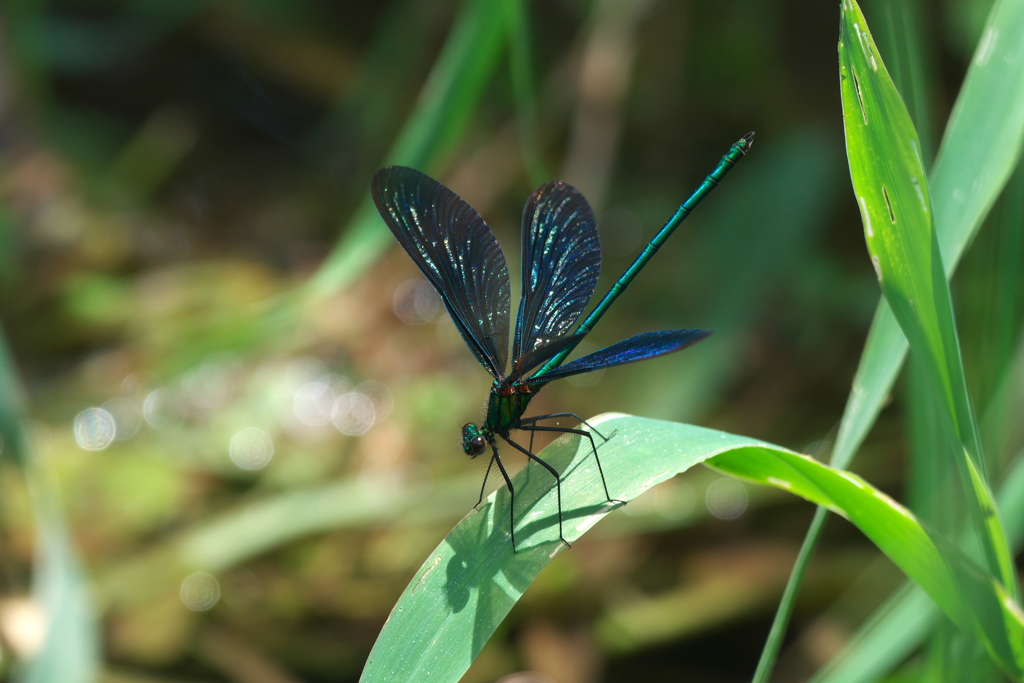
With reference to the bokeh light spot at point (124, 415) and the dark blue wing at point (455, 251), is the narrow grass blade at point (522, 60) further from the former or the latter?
the bokeh light spot at point (124, 415)

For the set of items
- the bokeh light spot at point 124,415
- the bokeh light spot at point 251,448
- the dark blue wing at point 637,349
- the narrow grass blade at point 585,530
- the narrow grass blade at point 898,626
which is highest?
the bokeh light spot at point 124,415

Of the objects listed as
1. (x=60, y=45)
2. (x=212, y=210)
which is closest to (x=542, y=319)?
(x=212, y=210)

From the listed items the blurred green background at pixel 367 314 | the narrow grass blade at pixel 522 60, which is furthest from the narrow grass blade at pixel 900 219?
the narrow grass blade at pixel 522 60

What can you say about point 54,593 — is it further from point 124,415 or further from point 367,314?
point 367,314

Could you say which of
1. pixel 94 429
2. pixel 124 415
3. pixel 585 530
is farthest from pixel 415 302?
pixel 585 530

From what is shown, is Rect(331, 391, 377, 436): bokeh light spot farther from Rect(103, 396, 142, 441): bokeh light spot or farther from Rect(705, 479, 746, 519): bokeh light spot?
Rect(705, 479, 746, 519): bokeh light spot

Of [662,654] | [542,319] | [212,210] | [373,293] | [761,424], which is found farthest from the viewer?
[212,210]

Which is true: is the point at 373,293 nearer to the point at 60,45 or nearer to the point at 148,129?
the point at 148,129
